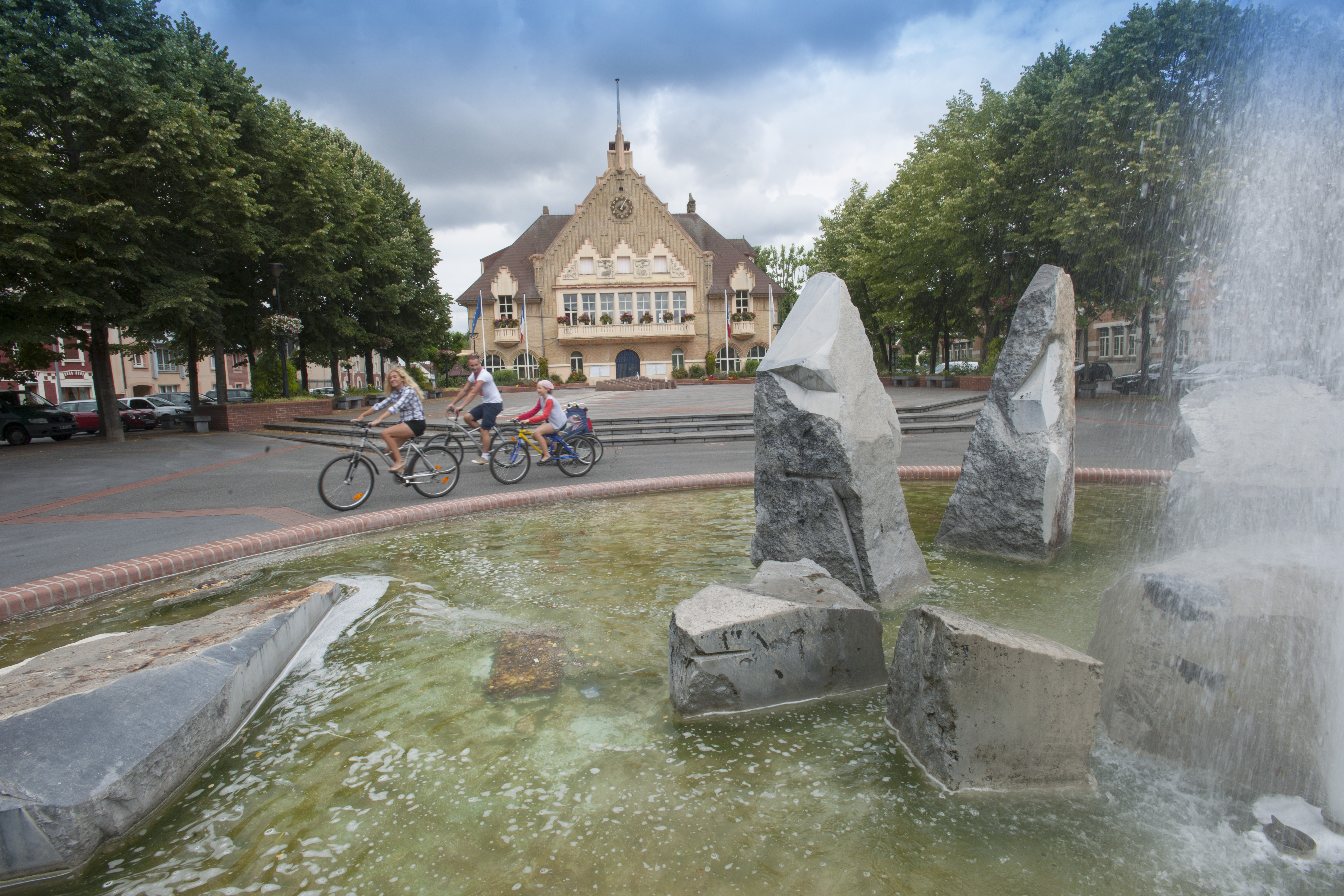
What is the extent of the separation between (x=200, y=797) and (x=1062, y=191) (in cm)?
2635

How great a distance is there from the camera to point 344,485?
9.50 meters

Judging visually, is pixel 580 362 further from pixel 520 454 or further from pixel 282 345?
pixel 520 454

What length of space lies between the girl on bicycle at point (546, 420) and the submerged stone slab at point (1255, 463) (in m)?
8.01

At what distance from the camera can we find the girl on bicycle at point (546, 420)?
11.3 meters

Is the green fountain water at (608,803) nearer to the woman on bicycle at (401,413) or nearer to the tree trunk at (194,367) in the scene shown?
the woman on bicycle at (401,413)

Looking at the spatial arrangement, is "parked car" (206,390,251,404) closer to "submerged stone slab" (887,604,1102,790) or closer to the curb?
the curb

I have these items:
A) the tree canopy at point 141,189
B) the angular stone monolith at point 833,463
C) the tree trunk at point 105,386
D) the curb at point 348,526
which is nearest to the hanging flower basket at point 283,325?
the tree canopy at point 141,189

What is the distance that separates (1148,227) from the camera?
830 inches

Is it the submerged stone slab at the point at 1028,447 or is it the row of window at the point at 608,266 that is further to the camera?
the row of window at the point at 608,266

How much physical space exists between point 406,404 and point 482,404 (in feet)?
5.46

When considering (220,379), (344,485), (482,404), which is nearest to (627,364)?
(220,379)

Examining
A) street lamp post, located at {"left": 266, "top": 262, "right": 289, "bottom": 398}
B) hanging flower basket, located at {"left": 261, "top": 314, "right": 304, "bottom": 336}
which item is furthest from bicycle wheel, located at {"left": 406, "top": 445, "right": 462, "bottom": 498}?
hanging flower basket, located at {"left": 261, "top": 314, "right": 304, "bottom": 336}

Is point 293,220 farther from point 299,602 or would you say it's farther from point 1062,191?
point 1062,191

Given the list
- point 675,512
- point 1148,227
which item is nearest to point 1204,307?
point 1148,227
